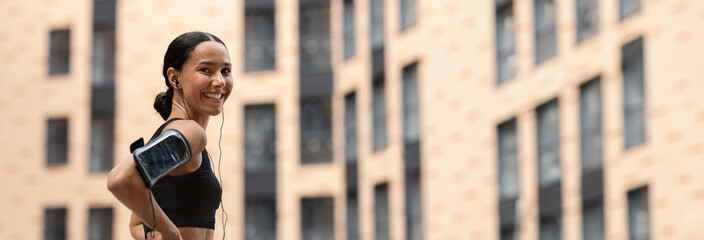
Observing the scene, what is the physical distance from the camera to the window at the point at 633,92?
37500mm

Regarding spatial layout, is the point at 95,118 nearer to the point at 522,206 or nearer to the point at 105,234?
the point at 105,234

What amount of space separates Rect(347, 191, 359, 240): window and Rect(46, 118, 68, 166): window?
11.2m

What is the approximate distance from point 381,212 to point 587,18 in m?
12.7

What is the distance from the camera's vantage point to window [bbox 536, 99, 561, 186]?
42188mm

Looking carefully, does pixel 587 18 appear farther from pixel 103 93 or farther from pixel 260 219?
pixel 103 93

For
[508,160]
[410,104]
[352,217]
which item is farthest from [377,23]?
[508,160]

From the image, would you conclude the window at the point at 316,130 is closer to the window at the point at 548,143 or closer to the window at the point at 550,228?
the window at the point at 548,143

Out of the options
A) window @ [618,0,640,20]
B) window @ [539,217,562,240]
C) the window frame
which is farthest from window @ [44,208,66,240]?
window @ [618,0,640,20]

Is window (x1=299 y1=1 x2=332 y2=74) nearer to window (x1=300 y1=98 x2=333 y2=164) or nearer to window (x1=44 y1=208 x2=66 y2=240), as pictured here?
window (x1=300 y1=98 x2=333 y2=164)

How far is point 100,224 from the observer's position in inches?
2216

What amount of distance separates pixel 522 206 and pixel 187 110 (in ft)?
125

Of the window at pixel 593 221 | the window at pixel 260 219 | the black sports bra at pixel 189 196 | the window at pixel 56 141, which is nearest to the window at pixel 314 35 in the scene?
the window at pixel 260 219

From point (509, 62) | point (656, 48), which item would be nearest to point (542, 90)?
point (509, 62)

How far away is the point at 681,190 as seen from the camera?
35.8m
